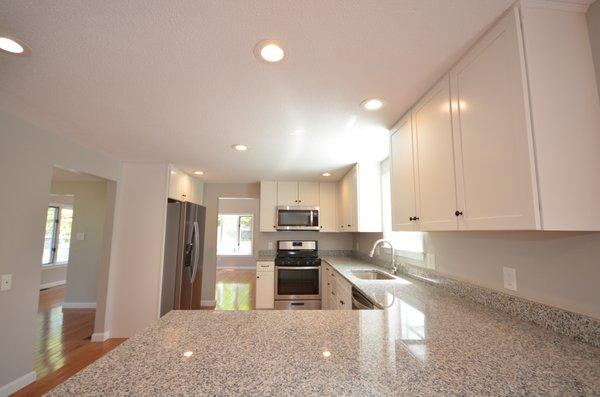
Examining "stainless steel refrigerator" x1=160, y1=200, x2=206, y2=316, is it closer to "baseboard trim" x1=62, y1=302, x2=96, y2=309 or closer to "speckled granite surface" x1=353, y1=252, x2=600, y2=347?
"baseboard trim" x1=62, y1=302, x2=96, y2=309

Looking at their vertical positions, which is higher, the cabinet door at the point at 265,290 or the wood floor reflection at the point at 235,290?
the cabinet door at the point at 265,290

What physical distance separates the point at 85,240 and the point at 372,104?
543 cm

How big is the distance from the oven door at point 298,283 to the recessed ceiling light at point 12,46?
347cm

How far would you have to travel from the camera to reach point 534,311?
124 cm

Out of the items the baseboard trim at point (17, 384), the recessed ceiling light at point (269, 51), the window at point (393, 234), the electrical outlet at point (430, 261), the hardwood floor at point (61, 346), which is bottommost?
the hardwood floor at point (61, 346)

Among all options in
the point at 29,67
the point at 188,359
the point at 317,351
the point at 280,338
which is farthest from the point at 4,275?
the point at 317,351

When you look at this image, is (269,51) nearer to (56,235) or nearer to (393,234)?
(393,234)

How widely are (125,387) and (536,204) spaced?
1.39m

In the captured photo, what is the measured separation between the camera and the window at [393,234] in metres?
→ 2.49

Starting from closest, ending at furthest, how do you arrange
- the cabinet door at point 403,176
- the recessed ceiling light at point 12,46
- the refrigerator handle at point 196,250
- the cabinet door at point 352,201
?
the recessed ceiling light at point 12,46 < the cabinet door at point 403,176 < the cabinet door at point 352,201 < the refrigerator handle at point 196,250

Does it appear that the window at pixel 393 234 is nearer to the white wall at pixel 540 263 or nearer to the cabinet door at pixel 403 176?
the cabinet door at pixel 403 176

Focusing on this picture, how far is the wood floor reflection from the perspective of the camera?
191 inches

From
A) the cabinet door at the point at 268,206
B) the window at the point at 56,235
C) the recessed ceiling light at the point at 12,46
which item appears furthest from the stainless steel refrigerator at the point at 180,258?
the window at the point at 56,235

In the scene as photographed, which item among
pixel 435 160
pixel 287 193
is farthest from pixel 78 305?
pixel 435 160
